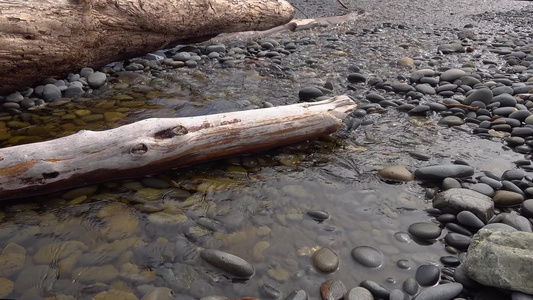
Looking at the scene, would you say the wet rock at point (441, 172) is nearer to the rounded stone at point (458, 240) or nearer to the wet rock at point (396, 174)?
the wet rock at point (396, 174)

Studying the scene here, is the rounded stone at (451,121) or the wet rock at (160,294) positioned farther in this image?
the rounded stone at (451,121)

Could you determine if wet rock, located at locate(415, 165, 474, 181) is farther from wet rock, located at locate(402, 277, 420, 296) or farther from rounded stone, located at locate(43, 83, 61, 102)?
rounded stone, located at locate(43, 83, 61, 102)

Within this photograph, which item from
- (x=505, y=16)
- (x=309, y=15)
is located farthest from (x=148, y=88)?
(x=505, y=16)

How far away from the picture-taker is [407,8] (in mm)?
11805

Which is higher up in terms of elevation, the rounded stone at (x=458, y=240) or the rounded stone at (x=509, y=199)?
the rounded stone at (x=509, y=199)

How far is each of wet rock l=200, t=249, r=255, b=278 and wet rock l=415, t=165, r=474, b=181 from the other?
1.82 m

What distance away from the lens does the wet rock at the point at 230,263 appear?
2.70 m

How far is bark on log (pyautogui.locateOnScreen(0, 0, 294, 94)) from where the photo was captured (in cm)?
491

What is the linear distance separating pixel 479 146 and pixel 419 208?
1407 millimetres

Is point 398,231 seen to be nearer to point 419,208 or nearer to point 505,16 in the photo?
point 419,208

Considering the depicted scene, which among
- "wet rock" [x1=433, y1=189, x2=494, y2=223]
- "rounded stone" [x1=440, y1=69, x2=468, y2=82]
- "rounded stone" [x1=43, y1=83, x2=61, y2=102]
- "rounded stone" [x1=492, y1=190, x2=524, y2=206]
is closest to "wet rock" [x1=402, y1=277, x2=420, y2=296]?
"wet rock" [x1=433, y1=189, x2=494, y2=223]

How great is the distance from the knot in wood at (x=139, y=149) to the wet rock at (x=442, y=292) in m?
2.31

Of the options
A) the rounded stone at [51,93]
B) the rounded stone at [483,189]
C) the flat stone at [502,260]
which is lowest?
the rounded stone at [51,93]

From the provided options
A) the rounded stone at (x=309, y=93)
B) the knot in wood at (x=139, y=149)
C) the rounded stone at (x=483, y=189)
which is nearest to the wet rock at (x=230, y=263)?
the knot in wood at (x=139, y=149)
